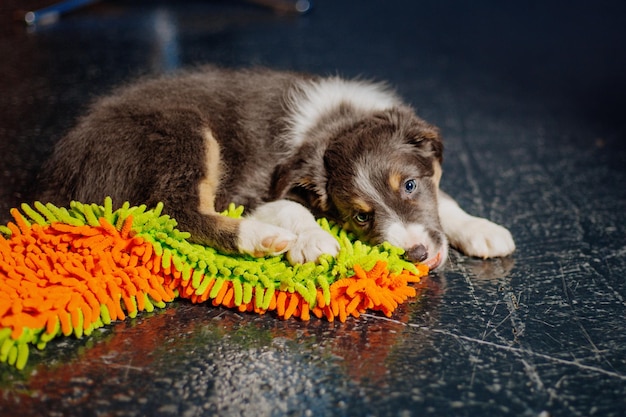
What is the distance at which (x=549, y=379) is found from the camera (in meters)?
1.76

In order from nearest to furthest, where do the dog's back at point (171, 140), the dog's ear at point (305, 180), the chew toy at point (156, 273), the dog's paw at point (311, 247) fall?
the chew toy at point (156, 273), the dog's paw at point (311, 247), the dog's back at point (171, 140), the dog's ear at point (305, 180)

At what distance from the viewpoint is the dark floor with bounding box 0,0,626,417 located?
5.55 feet

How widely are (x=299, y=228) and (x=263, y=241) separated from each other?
0.68ft

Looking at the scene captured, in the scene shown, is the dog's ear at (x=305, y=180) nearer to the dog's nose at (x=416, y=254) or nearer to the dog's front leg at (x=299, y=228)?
the dog's front leg at (x=299, y=228)

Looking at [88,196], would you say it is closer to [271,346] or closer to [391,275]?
[271,346]

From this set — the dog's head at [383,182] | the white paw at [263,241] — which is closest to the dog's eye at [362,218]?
the dog's head at [383,182]

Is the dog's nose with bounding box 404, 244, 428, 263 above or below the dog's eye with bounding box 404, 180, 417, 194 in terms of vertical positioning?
below

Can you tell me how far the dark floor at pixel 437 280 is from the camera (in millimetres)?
1692

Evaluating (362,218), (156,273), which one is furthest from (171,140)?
(362,218)

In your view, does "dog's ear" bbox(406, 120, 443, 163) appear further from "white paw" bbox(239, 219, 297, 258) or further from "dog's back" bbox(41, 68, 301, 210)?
"white paw" bbox(239, 219, 297, 258)

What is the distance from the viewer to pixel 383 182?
2426 mm

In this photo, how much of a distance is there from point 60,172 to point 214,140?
57 centimetres

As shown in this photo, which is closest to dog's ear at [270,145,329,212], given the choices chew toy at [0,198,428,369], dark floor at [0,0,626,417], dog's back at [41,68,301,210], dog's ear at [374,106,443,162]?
dog's back at [41,68,301,210]

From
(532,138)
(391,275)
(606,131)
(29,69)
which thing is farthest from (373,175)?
(29,69)
